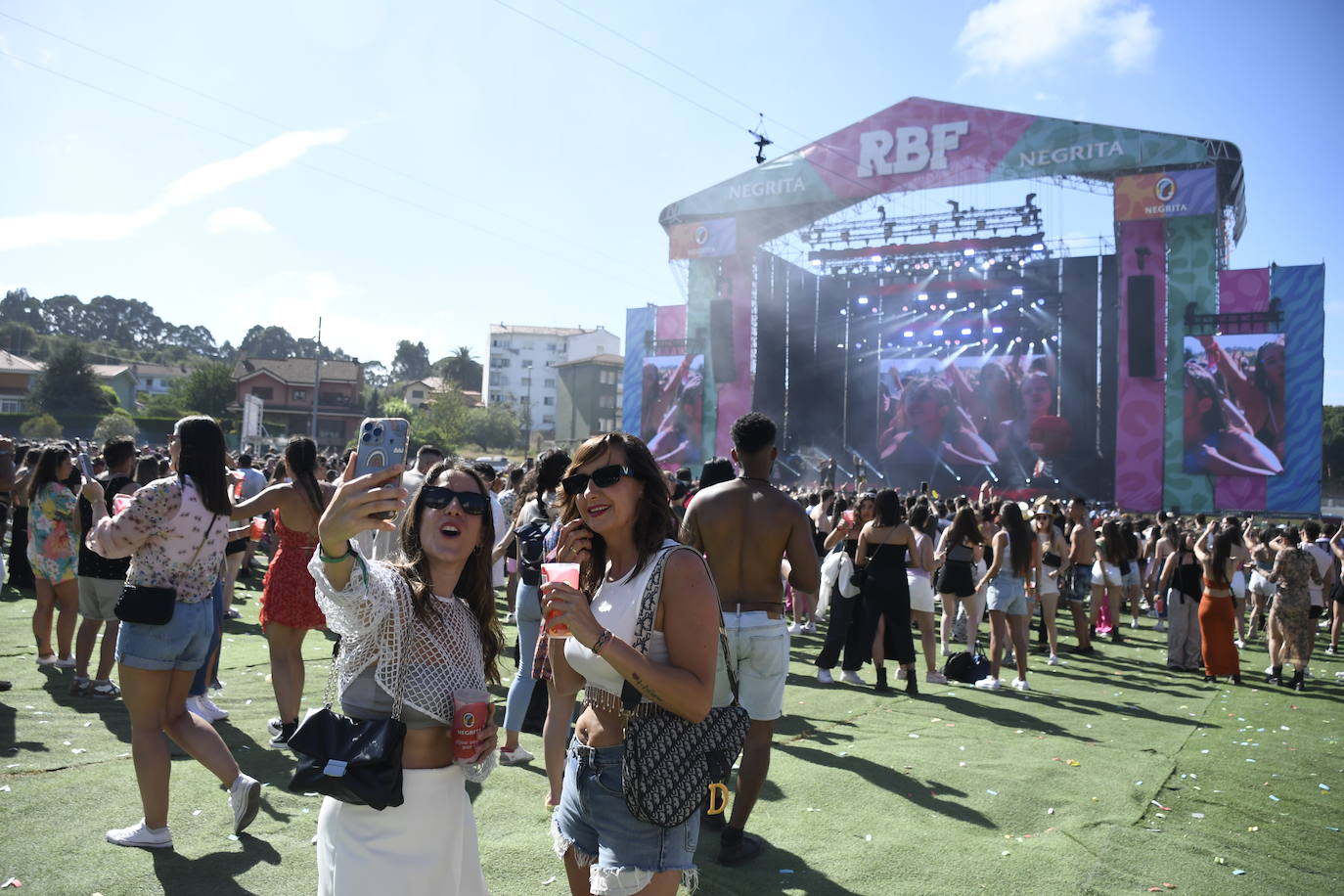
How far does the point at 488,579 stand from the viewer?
2.54 meters

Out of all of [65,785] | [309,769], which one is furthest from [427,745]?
[65,785]

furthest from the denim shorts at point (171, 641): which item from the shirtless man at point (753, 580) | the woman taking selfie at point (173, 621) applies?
the shirtless man at point (753, 580)

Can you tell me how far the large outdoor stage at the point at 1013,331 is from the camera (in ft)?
101

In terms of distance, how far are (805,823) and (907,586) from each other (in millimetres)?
3883

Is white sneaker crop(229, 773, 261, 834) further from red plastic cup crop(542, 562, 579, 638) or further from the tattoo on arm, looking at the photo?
the tattoo on arm

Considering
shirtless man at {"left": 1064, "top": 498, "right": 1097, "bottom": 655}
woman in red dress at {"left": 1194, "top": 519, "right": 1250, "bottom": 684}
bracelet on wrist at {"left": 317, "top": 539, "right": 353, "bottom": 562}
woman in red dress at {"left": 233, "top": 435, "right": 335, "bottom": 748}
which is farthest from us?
shirtless man at {"left": 1064, "top": 498, "right": 1097, "bottom": 655}

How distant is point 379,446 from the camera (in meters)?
2.08

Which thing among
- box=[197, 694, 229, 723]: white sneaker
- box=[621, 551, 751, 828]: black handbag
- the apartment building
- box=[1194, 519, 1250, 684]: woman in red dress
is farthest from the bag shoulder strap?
the apartment building

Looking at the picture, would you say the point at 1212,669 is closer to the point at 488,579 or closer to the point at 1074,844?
the point at 1074,844

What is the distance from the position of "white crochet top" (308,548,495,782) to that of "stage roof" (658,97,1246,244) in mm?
36081

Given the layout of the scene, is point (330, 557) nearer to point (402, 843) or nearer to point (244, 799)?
point (402, 843)

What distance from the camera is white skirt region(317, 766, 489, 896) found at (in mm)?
2160

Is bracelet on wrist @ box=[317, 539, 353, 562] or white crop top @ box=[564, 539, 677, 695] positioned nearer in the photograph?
bracelet on wrist @ box=[317, 539, 353, 562]

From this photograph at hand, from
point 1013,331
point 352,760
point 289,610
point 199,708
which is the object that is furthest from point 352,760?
point 1013,331
